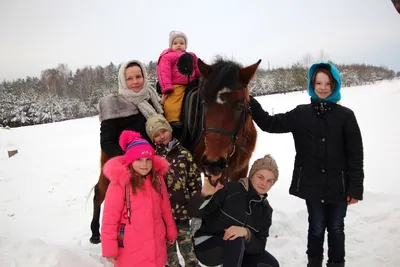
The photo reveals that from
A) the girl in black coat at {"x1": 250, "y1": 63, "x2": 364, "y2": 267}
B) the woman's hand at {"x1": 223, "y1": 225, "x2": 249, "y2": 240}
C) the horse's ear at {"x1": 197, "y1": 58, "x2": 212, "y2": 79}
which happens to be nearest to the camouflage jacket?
the woman's hand at {"x1": 223, "y1": 225, "x2": 249, "y2": 240}

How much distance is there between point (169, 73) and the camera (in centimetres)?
336

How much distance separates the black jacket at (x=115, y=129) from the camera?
282 cm

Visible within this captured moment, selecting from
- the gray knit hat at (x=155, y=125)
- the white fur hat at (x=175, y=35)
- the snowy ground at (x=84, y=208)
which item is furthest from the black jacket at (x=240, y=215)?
the white fur hat at (x=175, y=35)

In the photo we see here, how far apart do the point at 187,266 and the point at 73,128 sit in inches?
815

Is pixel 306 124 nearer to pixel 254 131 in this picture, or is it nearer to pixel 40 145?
pixel 254 131

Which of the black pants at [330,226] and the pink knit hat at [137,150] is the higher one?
the pink knit hat at [137,150]

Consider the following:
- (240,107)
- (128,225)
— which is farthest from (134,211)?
(240,107)

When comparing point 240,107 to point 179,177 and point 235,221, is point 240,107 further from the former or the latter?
point 235,221

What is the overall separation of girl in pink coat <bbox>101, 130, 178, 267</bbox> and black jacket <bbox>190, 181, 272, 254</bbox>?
407mm

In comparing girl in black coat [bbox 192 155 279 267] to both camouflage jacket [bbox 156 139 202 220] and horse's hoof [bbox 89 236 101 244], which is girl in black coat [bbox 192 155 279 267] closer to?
camouflage jacket [bbox 156 139 202 220]

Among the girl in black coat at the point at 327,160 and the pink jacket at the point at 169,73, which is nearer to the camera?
the girl in black coat at the point at 327,160

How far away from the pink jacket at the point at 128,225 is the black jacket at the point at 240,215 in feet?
1.39

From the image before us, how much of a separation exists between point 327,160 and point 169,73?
2.06 metres

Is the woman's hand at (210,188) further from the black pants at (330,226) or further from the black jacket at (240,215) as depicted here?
the black pants at (330,226)
